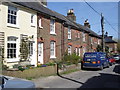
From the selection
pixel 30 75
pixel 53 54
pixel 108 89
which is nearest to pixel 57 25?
pixel 53 54

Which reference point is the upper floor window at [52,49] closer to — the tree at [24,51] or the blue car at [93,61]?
the blue car at [93,61]

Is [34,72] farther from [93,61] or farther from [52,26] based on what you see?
[52,26]

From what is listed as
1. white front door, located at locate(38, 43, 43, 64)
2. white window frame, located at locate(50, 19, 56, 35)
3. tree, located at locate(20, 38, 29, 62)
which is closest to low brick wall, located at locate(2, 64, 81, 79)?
tree, located at locate(20, 38, 29, 62)

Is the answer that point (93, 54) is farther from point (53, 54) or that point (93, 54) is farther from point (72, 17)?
point (72, 17)

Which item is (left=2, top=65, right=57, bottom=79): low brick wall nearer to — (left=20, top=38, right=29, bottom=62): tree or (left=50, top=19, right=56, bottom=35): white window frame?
(left=20, top=38, right=29, bottom=62): tree

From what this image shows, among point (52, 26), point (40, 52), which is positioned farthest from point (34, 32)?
point (52, 26)

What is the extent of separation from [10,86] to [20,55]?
401 inches

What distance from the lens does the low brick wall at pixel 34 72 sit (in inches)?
421

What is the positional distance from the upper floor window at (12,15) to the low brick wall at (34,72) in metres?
4.73

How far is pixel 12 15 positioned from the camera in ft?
45.3

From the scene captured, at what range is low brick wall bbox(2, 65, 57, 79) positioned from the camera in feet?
35.1

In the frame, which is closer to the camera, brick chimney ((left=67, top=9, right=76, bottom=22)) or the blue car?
the blue car

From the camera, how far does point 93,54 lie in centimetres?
1795

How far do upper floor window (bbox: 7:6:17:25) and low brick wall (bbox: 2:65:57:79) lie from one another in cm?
473
